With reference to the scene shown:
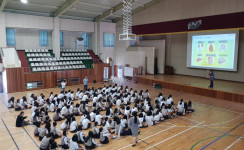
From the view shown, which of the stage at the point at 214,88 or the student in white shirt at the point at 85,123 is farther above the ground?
the stage at the point at 214,88

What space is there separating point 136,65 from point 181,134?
1215cm

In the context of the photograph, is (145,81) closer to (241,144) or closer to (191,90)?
(191,90)

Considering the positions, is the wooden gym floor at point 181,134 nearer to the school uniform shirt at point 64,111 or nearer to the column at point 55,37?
the school uniform shirt at point 64,111

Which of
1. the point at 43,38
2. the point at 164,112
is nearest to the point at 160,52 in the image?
the point at 164,112

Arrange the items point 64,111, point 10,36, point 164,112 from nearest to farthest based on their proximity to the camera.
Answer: point 64,111, point 164,112, point 10,36

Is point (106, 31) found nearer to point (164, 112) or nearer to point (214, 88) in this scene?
point (214, 88)

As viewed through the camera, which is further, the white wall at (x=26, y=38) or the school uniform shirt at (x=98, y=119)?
the white wall at (x=26, y=38)

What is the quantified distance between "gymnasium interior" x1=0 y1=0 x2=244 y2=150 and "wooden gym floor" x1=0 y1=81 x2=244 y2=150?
0.03 m

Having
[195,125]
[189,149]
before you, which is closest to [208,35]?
[195,125]

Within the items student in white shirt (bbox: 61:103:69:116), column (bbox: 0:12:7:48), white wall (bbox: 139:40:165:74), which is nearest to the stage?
white wall (bbox: 139:40:165:74)

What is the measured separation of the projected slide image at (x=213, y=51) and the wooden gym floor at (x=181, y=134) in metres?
5.45

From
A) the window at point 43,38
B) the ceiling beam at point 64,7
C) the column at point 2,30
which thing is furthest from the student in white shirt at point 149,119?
the window at point 43,38

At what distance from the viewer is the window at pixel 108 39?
20542 mm

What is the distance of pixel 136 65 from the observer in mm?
18516
